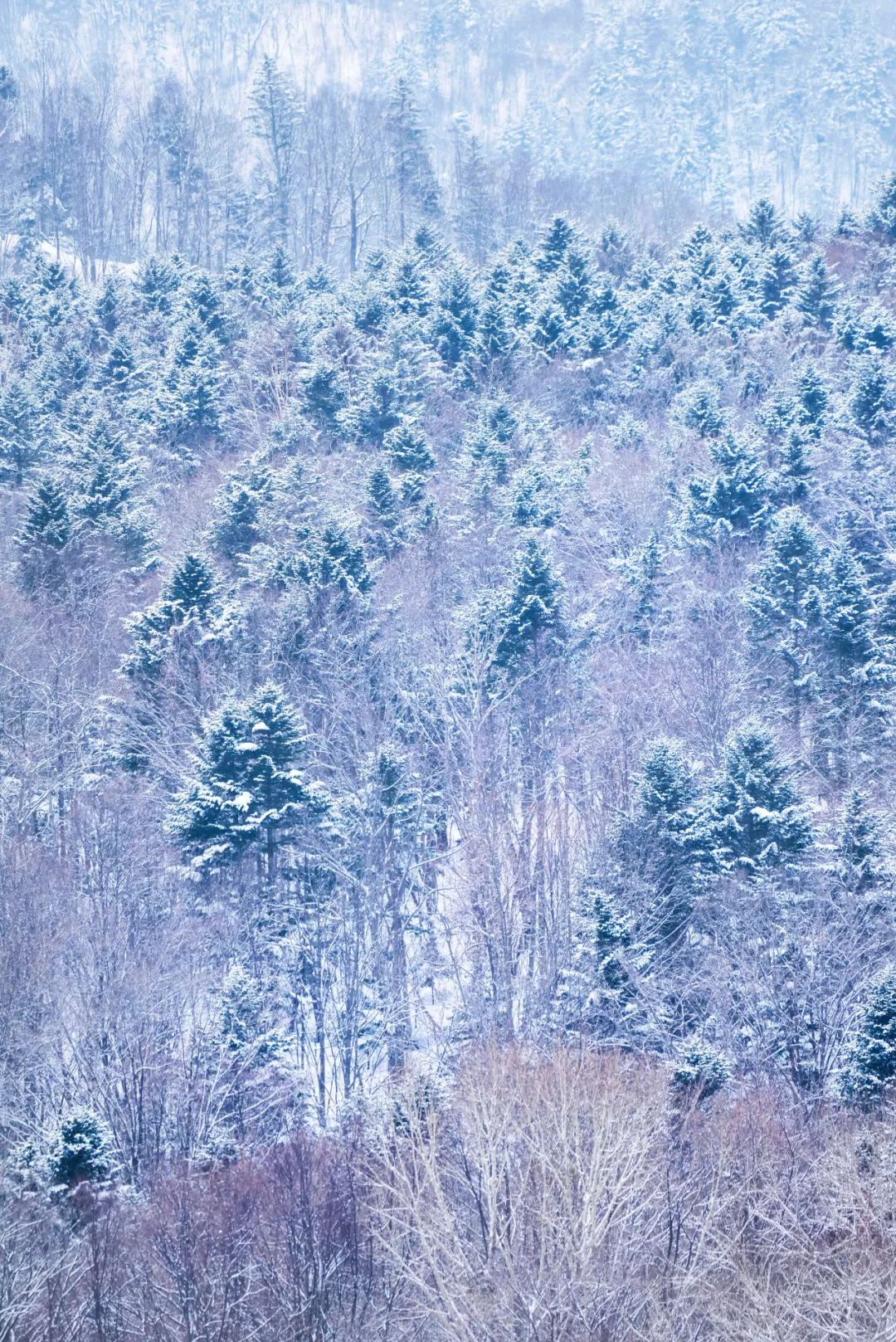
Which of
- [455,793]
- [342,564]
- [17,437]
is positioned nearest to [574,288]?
[342,564]

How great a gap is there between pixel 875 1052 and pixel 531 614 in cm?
1313

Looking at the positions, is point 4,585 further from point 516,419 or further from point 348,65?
point 348,65

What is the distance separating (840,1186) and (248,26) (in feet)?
355

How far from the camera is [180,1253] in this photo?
14750mm

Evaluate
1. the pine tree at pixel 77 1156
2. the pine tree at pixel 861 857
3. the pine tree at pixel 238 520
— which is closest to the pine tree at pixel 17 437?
the pine tree at pixel 238 520

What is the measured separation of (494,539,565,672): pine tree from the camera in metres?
29.8

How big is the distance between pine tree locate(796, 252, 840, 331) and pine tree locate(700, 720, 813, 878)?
66.4ft

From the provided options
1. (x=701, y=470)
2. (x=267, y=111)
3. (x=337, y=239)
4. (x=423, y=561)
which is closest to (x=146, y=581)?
(x=423, y=561)

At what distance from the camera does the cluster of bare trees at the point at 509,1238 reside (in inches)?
526

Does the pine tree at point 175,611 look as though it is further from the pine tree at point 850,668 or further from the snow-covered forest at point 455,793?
Result: the pine tree at point 850,668

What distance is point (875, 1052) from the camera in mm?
19406

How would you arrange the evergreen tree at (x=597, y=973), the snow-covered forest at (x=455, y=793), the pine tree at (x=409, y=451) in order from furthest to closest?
the pine tree at (x=409, y=451) → the evergreen tree at (x=597, y=973) → the snow-covered forest at (x=455, y=793)

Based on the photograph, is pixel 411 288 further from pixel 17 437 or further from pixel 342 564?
pixel 342 564

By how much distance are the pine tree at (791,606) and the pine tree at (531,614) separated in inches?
165
